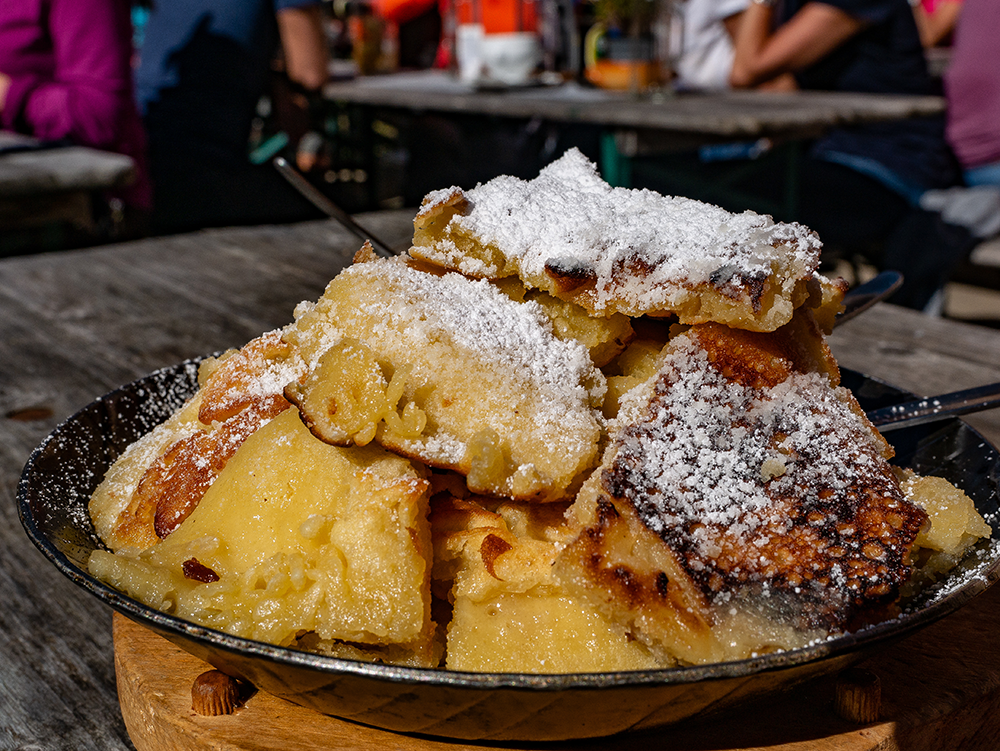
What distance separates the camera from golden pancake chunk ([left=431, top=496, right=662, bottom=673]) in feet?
1.99

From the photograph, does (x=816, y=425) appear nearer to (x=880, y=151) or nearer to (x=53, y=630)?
(x=53, y=630)

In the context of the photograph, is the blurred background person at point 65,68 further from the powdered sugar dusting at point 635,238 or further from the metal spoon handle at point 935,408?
the metal spoon handle at point 935,408

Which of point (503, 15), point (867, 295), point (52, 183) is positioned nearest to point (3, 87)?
point (52, 183)

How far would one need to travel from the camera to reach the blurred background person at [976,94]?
3.61 meters

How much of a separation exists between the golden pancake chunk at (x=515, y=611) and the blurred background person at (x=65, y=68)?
314 centimetres

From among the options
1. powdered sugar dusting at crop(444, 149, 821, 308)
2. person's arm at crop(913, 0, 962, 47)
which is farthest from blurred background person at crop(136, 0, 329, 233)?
person's arm at crop(913, 0, 962, 47)

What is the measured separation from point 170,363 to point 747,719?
1.23 meters

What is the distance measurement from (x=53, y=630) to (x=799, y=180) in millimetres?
3686

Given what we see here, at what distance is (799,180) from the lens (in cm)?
394

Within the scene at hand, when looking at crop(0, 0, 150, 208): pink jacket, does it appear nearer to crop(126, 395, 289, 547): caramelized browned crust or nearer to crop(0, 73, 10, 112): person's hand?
crop(0, 73, 10, 112): person's hand

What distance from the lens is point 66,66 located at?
3.50m

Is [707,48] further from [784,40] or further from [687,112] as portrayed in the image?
[687,112]

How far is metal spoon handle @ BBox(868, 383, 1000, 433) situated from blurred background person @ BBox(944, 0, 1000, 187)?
3317mm

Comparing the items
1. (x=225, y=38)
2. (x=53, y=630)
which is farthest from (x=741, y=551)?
(x=225, y=38)
